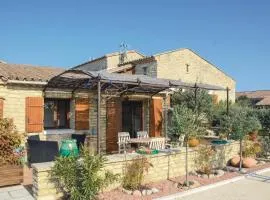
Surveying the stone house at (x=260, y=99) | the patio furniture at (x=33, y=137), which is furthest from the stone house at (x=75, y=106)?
the stone house at (x=260, y=99)

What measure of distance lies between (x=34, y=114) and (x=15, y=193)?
4.73m

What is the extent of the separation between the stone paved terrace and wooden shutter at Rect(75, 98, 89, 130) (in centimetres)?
522

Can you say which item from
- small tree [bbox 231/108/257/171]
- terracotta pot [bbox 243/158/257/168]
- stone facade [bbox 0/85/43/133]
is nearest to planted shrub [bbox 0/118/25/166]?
stone facade [bbox 0/85/43/133]

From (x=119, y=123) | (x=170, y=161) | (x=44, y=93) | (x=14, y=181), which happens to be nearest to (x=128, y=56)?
(x=119, y=123)

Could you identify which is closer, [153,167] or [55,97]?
[153,167]

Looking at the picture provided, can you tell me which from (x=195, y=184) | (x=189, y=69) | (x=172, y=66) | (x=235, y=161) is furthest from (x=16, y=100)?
(x=189, y=69)

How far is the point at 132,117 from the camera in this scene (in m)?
15.8

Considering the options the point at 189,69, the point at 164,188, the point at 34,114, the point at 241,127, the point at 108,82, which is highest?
A: the point at 189,69

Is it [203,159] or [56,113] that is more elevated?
[56,113]

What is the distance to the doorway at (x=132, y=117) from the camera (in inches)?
608

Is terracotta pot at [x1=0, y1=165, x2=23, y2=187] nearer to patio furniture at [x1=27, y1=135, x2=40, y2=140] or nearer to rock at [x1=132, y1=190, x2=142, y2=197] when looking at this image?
rock at [x1=132, y1=190, x2=142, y2=197]

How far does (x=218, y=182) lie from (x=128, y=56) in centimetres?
1895

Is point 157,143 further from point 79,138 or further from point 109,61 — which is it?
point 109,61

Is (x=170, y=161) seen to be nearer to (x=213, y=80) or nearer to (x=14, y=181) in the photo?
(x=14, y=181)
